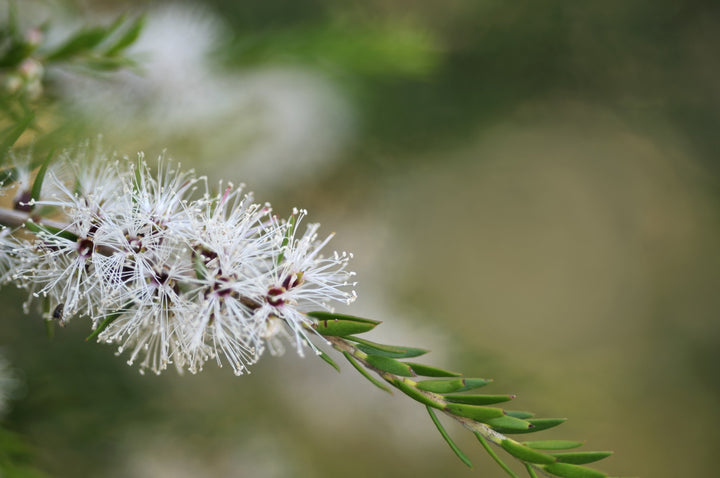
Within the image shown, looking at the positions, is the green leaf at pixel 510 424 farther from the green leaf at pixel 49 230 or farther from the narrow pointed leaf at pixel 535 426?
the green leaf at pixel 49 230

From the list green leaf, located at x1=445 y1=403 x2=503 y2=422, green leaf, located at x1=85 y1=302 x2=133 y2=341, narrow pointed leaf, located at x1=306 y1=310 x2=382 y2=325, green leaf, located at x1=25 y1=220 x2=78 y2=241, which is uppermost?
narrow pointed leaf, located at x1=306 y1=310 x2=382 y2=325

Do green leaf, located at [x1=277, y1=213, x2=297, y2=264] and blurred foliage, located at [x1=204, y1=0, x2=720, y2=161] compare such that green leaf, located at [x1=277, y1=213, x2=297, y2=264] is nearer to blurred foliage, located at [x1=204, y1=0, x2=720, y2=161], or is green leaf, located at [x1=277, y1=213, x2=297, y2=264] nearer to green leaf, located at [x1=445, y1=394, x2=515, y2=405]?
green leaf, located at [x1=445, y1=394, x2=515, y2=405]

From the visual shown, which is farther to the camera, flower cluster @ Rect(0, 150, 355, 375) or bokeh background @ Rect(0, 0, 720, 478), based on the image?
bokeh background @ Rect(0, 0, 720, 478)

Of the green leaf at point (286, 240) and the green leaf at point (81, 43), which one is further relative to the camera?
the green leaf at point (81, 43)

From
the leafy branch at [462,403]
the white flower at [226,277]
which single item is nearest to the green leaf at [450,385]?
the leafy branch at [462,403]

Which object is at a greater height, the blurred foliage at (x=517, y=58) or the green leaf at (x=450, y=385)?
the blurred foliage at (x=517, y=58)

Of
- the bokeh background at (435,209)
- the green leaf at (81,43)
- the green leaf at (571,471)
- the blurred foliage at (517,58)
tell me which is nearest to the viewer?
the green leaf at (571,471)

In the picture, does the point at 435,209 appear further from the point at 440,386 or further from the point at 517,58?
the point at 440,386

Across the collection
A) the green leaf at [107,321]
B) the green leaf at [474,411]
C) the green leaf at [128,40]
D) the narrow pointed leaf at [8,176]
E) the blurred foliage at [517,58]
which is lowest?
the green leaf at [107,321]

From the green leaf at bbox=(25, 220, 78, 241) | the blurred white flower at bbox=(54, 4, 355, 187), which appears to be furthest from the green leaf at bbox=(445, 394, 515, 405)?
the blurred white flower at bbox=(54, 4, 355, 187)
